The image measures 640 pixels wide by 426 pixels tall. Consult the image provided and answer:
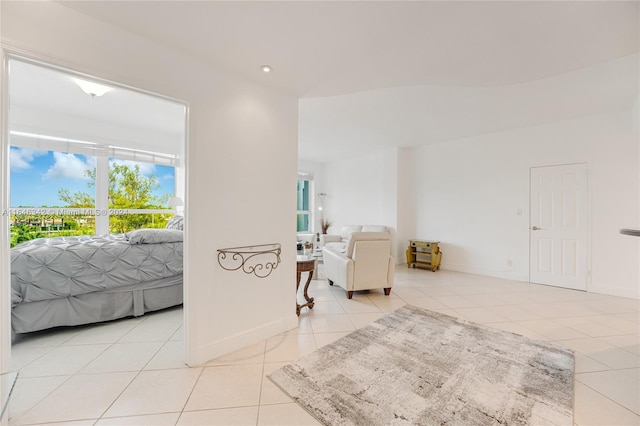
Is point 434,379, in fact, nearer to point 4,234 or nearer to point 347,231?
point 4,234

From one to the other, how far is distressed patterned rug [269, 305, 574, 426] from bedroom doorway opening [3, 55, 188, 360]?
2.01 meters

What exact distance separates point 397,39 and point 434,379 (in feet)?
7.87

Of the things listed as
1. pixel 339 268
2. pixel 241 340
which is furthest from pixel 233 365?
pixel 339 268

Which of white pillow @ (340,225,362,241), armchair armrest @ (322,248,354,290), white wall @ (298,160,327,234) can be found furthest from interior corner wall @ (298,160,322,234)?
armchair armrest @ (322,248,354,290)

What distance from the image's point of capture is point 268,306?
2.47m

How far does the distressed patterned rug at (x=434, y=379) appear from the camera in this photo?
59.1 inches

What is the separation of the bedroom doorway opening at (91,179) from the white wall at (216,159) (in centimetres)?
24

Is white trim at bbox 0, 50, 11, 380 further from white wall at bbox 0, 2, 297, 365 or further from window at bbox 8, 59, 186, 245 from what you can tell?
window at bbox 8, 59, 186, 245

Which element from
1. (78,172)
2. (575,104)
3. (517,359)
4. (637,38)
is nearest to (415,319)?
(517,359)

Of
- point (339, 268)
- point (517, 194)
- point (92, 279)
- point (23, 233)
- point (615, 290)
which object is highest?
point (517, 194)

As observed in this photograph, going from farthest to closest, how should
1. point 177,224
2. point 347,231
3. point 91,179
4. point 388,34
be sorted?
point 347,231 < point 91,179 < point 177,224 < point 388,34

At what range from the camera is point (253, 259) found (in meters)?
2.37

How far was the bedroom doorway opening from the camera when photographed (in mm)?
2617

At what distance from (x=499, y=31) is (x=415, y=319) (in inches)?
104
